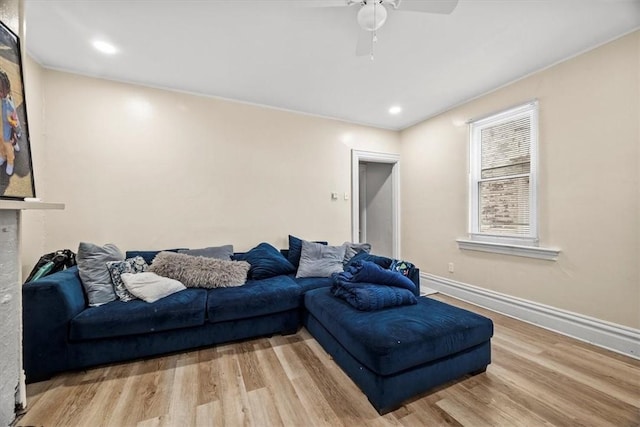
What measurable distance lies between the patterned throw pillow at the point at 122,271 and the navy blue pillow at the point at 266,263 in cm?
96

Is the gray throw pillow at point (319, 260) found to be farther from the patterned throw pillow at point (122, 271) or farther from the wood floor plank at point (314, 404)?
the patterned throw pillow at point (122, 271)

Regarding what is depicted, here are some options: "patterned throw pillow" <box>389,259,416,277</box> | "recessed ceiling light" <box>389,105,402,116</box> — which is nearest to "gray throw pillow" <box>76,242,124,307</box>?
"patterned throw pillow" <box>389,259,416,277</box>

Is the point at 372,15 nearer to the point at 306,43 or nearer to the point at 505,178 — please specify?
the point at 306,43

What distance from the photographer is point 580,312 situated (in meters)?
2.40

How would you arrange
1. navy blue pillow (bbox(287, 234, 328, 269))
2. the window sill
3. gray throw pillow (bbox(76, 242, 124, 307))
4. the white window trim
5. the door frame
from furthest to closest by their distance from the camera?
1. the door frame
2. navy blue pillow (bbox(287, 234, 328, 269))
3. the white window trim
4. the window sill
5. gray throw pillow (bbox(76, 242, 124, 307))

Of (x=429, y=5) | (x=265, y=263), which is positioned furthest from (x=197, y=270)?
(x=429, y=5)

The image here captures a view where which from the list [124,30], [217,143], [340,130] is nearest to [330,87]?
[340,130]

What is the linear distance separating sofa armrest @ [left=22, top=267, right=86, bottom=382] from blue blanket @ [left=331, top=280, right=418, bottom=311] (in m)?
2.04

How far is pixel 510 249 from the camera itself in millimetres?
2914

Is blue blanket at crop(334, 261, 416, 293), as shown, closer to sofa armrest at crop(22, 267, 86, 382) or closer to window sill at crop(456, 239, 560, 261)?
window sill at crop(456, 239, 560, 261)

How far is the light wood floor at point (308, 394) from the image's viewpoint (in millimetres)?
1462

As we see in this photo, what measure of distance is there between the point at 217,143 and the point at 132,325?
84.8 inches

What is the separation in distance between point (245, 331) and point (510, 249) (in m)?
2.99

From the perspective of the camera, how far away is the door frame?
4.06 metres
